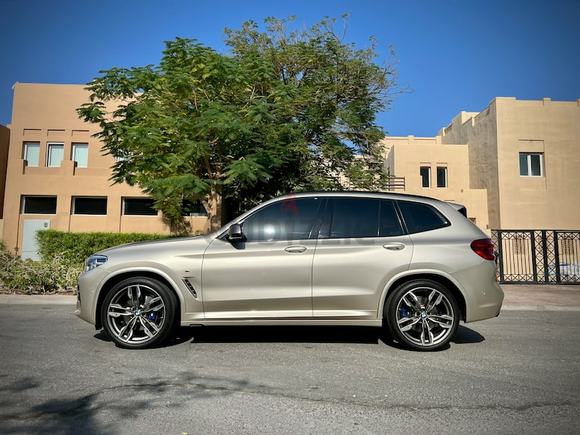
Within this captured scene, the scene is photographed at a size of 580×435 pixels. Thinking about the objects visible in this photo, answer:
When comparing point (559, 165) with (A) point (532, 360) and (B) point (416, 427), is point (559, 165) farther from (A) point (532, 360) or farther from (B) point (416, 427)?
(B) point (416, 427)

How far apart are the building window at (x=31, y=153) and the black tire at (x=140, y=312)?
21.7 metres

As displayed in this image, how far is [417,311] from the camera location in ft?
17.1

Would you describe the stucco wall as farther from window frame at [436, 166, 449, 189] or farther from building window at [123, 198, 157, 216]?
building window at [123, 198, 157, 216]

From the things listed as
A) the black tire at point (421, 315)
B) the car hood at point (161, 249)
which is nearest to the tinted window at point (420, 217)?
the black tire at point (421, 315)

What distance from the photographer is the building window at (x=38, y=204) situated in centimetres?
2206

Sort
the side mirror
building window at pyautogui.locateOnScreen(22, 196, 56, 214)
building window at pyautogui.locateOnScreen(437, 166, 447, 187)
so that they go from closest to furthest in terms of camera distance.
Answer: the side mirror
building window at pyautogui.locateOnScreen(22, 196, 56, 214)
building window at pyautogui.locateOnScreen(437, 166, 447, 187)

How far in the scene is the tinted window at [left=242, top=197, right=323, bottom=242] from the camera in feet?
17.6

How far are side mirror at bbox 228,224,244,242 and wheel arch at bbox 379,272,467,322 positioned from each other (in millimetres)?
1804

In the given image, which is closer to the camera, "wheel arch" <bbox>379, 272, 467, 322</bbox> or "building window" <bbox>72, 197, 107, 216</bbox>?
"wheel arch" <bbox>379, 272, 467, 322</bbox>

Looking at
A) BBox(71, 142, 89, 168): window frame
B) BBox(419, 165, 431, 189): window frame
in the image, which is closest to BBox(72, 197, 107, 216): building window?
BBox(71, 142, 89, 168): window frame

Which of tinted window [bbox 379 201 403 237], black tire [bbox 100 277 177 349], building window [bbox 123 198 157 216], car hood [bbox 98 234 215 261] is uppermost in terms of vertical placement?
building window [bbox 123 198 157 216]

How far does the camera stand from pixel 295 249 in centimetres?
521

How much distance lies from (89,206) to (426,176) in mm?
19303

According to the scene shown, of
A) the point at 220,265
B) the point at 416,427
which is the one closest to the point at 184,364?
the point at 220,265
